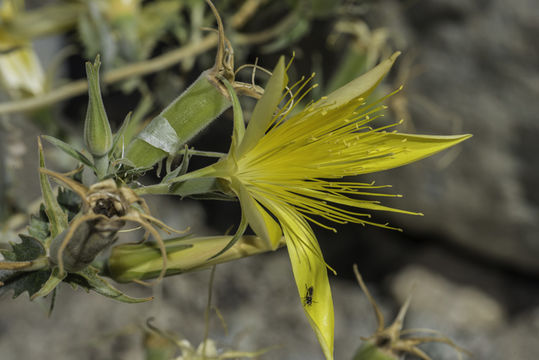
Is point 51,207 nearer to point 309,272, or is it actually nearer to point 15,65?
point 309,272

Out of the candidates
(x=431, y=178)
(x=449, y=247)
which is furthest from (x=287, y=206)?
(x=449, y=247)

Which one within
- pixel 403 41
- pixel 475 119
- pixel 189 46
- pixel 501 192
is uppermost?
pixel 189 46

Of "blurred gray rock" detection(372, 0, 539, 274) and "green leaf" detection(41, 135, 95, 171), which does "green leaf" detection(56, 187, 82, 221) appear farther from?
"blurred gray rock" detection(372, 0, 539, 274)

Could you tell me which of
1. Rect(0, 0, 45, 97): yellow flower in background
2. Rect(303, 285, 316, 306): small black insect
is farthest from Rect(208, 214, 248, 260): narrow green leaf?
Rect(0, 0, 45, 97): yellow flower in background

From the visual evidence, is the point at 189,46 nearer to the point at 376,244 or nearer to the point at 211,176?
the point at 211,176

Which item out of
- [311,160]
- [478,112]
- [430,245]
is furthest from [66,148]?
[430,245]

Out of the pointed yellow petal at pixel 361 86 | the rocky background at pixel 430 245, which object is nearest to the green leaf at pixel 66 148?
the pointed yellow petal at pixel 361 86
